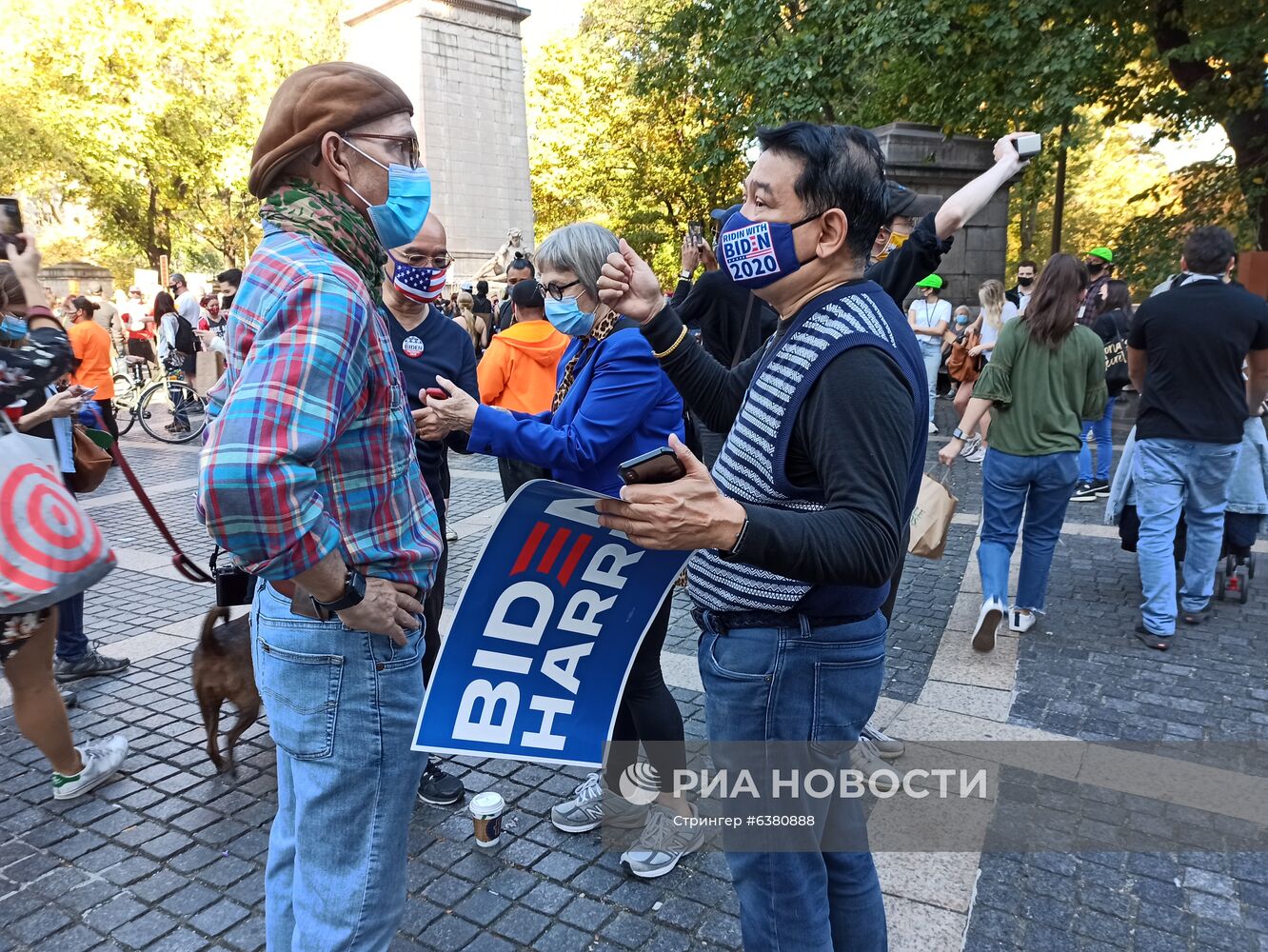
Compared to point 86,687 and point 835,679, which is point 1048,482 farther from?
point 86,687

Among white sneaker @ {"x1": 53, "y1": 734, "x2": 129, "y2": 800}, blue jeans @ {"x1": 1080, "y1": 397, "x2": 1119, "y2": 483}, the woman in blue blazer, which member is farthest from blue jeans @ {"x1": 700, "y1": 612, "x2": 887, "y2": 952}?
blue jeans @ {"x1": 1080, "y1": 397, "x2": 1119, "y2": 483}

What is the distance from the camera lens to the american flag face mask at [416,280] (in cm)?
330

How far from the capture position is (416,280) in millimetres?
3312

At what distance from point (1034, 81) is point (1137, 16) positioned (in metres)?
1.86

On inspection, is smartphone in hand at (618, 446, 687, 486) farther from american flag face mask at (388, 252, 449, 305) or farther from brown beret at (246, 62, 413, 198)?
american flag face mask at (388, 252, 449, 305)

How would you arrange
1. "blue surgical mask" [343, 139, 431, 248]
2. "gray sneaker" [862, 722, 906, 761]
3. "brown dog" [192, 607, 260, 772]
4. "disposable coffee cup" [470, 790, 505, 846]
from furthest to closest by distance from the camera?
"gray sneaker" [862, 722, 906, 761], "brown dog" [192, 607, 260, 772], "disposable coffee cup" [470, 790, 505, 846], "blue surgical mask" [343, 139, 431, 248]

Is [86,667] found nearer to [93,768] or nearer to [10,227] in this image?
[93,768]

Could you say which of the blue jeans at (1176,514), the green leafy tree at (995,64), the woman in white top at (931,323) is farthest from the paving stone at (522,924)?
the green leafy tree at (995,64)

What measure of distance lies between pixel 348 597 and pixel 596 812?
6.16ft

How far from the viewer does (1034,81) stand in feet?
35.7

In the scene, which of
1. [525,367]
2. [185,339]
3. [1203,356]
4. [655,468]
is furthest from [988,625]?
[185,339]

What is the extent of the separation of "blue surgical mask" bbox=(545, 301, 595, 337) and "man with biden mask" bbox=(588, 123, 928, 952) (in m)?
0.98

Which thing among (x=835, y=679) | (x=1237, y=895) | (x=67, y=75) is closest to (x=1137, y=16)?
(x=1237, y=895)

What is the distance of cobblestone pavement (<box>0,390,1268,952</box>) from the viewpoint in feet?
8.53
